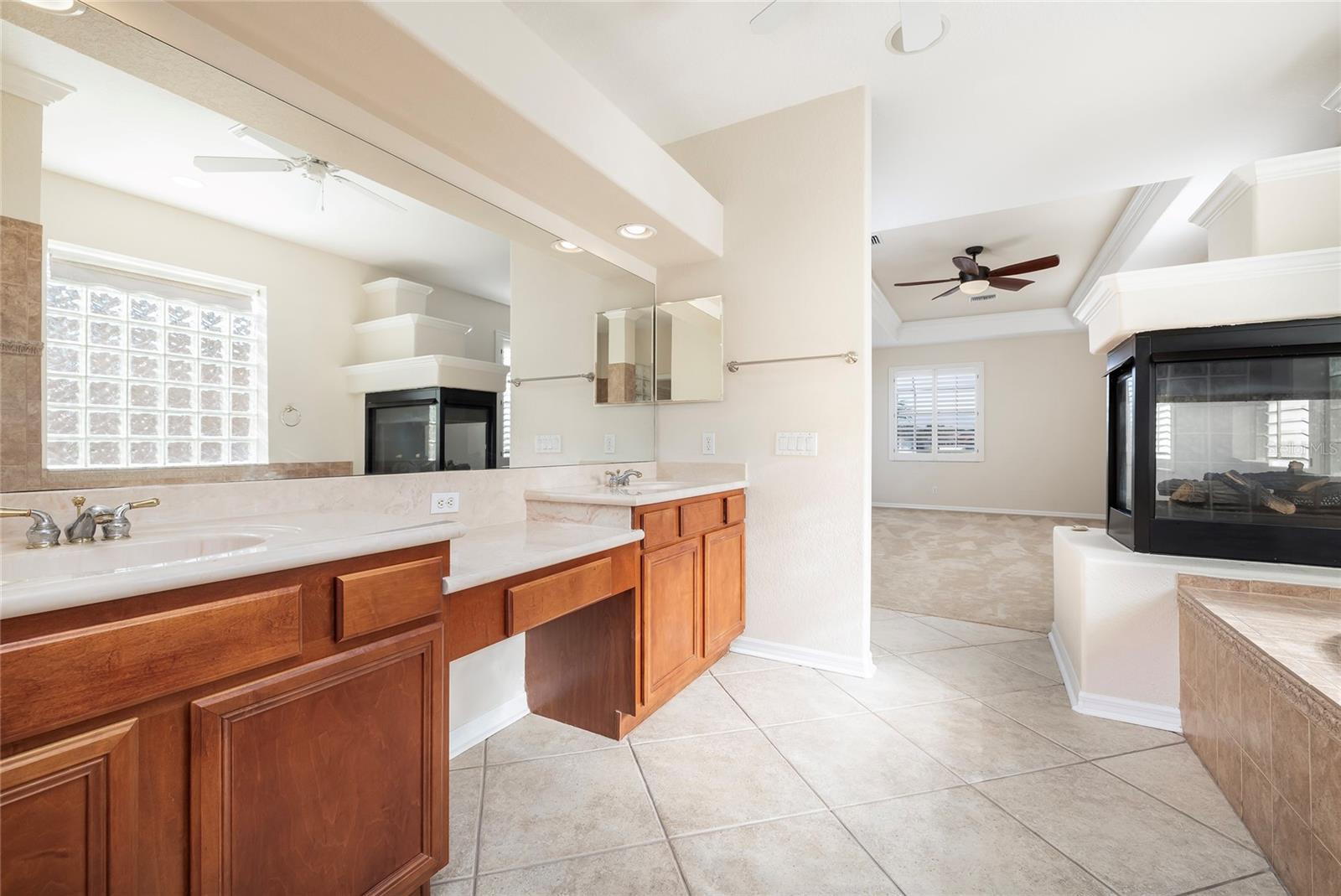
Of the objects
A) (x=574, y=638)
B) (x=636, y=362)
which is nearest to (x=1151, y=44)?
(x=636, y=362)

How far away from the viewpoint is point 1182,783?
1.75 meters

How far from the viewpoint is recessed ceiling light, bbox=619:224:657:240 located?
8.23ft

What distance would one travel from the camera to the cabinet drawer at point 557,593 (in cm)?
152

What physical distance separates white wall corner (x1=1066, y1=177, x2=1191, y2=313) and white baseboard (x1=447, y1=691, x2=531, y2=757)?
484cm

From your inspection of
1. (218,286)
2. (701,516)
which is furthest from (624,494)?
(218,286)

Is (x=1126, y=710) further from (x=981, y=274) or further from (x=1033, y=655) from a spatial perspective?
(x=981, y=274)

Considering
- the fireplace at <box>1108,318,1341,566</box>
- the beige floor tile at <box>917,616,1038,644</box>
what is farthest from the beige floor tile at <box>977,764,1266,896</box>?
the beige floor tile at <box>917,616,1038,644</box>

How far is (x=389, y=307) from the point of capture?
1797 mm

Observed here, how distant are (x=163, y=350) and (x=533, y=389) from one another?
4.09 ft

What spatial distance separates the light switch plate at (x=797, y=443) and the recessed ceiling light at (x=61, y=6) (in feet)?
8.48

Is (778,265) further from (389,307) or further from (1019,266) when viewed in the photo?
(1019,266)

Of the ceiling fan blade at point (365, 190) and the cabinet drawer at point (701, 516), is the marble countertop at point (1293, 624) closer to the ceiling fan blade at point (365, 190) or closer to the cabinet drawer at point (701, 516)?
the cabinet drawer at point (701, 516)

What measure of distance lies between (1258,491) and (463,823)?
3.03 m

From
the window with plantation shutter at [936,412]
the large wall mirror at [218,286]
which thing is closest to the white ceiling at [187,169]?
the large wall mirror at [218,286]
